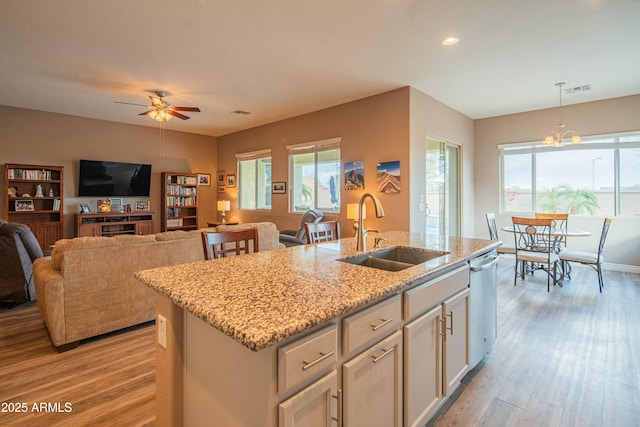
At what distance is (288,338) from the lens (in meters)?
0.90

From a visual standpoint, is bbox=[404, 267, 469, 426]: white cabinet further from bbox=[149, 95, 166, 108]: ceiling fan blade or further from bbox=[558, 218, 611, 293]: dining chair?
bbox=[149, 95, 166, 108]: ceiling fan blade

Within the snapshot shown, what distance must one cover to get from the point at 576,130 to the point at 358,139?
12.8 feet

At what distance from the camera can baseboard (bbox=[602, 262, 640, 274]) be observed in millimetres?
5148

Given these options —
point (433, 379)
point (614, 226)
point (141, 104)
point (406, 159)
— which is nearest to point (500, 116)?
point (614, 226)

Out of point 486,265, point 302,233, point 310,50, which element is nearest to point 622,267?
point 486,265

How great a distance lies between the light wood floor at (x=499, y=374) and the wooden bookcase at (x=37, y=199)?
2.94 metres

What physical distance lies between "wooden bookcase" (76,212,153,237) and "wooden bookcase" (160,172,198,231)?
42 centimetres

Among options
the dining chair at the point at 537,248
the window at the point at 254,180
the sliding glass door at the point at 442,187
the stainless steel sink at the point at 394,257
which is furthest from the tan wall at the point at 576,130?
the stainless steel sink at the point at 394,257

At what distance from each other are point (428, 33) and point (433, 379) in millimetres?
3038

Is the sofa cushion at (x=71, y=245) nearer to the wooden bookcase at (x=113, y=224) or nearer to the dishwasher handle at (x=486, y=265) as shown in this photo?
the dishwasher handle at (x=486, y=265)

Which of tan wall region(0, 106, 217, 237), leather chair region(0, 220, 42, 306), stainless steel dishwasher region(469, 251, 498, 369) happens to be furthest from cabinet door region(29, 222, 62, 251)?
stainless steel dishwasher region(469, 251, 498, 369)

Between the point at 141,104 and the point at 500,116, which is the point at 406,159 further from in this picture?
the point at 141,104

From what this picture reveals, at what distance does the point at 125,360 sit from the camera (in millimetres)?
2439

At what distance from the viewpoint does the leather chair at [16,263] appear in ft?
10.8
